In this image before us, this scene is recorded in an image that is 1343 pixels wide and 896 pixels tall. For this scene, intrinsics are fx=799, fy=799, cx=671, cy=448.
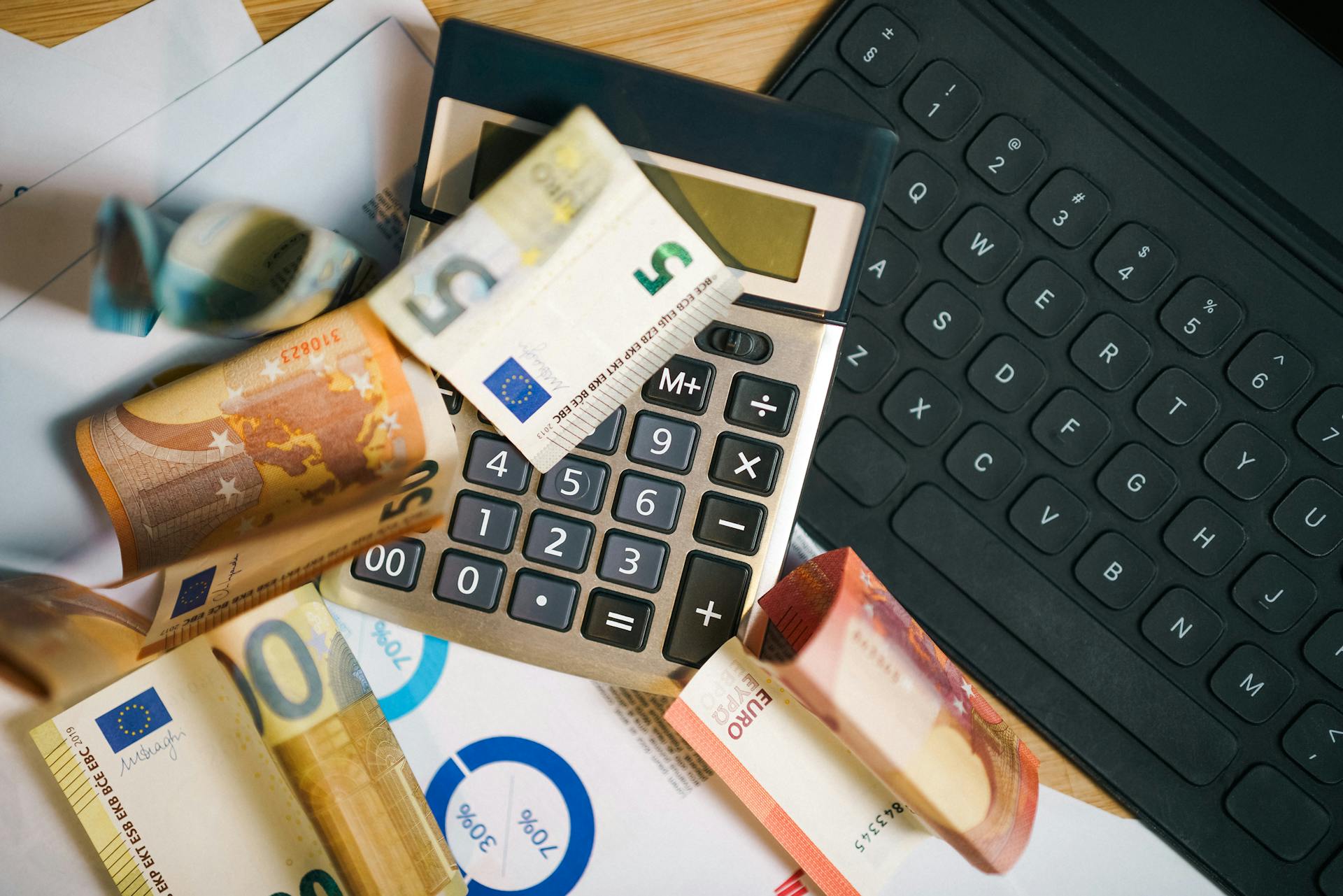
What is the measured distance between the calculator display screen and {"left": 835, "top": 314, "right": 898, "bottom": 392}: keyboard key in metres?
0.05

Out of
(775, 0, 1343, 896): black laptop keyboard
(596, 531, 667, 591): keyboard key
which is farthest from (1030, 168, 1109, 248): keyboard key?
(596, 531, 667, 591): keyboard key

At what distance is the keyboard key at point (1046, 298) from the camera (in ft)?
1.19

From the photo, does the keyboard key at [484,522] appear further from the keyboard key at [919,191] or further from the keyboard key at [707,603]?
the keyboard key at [919,191]

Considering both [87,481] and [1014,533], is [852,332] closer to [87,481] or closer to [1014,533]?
[1014,533]

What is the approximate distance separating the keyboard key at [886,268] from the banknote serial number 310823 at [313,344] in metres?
0.23

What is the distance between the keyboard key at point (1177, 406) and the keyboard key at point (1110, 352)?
0.01 meters

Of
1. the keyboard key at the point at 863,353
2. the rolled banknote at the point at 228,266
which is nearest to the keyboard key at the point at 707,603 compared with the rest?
the keyboard key at the point at 863,353

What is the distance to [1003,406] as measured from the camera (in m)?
0.36

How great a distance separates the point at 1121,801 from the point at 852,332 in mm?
254

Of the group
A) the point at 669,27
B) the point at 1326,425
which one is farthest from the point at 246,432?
the point at 1326,425

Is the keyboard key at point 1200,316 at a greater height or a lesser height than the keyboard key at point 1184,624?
greater

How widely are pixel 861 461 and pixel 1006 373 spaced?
0.08 metres

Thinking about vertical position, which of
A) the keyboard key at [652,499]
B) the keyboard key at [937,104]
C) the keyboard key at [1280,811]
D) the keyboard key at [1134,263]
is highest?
the keyboard key at [937,104]

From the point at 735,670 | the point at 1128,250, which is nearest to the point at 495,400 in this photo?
the point at 735,670
